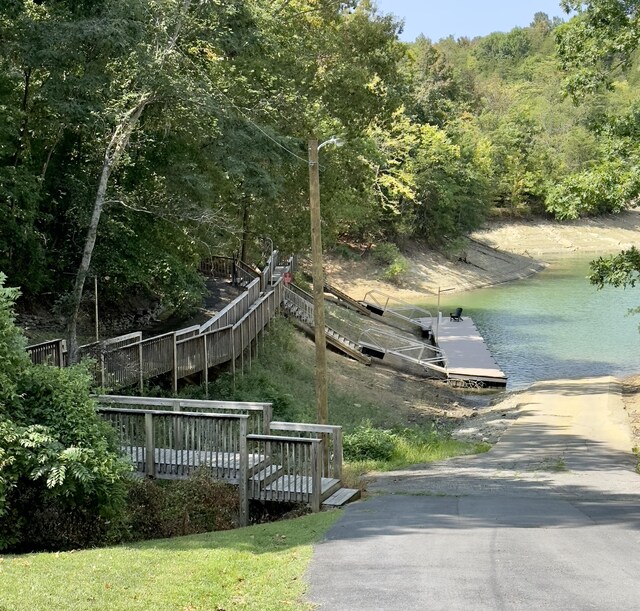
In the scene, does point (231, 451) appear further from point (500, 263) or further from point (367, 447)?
point (500, 263)

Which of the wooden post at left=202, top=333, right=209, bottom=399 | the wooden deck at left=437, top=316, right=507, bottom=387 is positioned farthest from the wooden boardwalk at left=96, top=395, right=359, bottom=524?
the wooden deck at left=437, top=316, right=507, bottom=387

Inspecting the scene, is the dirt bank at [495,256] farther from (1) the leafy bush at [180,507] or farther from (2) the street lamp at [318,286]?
(1) the leafy bush at [180,507]

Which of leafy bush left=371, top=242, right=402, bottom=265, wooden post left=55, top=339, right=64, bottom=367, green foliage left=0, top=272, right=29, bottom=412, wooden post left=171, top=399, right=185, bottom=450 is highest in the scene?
leafy bush left=371, top=242, right=402, bottom=265

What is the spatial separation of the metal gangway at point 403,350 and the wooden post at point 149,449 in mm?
24432

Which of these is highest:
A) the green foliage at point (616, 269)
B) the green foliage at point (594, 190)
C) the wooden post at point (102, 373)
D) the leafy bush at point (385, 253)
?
the green foliage at point (594, 190)

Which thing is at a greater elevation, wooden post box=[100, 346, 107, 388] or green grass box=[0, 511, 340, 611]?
wooden post box=[100, 346, 107, 388]

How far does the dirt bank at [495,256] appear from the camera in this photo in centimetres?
6700

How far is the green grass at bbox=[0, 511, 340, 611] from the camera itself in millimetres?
7621

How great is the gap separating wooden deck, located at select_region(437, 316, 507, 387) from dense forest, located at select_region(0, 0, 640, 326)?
8.95 meters

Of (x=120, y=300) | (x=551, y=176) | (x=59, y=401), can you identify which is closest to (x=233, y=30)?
(x=120, y=300)

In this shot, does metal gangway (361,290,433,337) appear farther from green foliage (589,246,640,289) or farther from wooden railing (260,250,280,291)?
Result: green foliage (589,246,640,289)

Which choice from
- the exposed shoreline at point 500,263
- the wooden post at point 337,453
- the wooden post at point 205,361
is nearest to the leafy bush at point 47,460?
the wooden post at point 337,453

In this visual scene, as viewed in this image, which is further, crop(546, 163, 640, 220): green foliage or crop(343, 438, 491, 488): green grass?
crop(546, 163, 640, 220): green foliage

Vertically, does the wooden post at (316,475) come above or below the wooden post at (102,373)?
below
